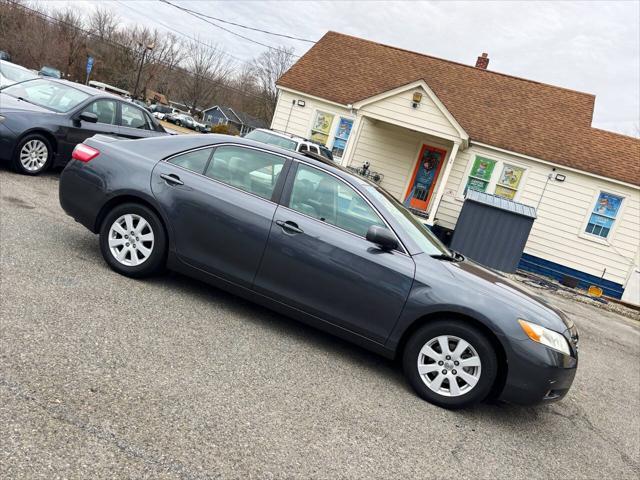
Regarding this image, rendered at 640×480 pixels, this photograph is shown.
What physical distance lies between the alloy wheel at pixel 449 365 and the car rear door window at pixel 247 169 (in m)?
1.90

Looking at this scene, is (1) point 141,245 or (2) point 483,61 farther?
(2) point 483,61

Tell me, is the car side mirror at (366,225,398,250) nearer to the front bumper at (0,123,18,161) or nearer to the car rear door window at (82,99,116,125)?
the front bumper at (0,123,18,161)

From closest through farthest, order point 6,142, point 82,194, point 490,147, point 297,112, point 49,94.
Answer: point 82,194, point 6,142, point 49,94, point 490,147, point 297,112

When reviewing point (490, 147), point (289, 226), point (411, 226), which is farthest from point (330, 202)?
point (490, 147)

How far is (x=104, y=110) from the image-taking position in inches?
337

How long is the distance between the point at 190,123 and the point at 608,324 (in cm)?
6070

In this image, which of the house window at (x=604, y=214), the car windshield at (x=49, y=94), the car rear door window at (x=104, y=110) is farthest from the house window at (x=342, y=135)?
the car windshield at (x=49, y=94)

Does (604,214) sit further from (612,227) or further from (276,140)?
(276,140)

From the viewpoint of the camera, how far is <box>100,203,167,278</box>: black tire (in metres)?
4.57

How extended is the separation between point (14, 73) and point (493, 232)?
13153 millimetres

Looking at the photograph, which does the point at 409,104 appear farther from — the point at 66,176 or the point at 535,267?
the point at 66,176

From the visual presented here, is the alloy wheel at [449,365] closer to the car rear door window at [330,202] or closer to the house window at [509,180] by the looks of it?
the car rear door window at [330,202]

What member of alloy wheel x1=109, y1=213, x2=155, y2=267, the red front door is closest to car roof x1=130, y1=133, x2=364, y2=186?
alloy wheel x1=109, y1=213, x2=155, y2=267

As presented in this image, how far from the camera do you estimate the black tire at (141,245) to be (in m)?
4.57
